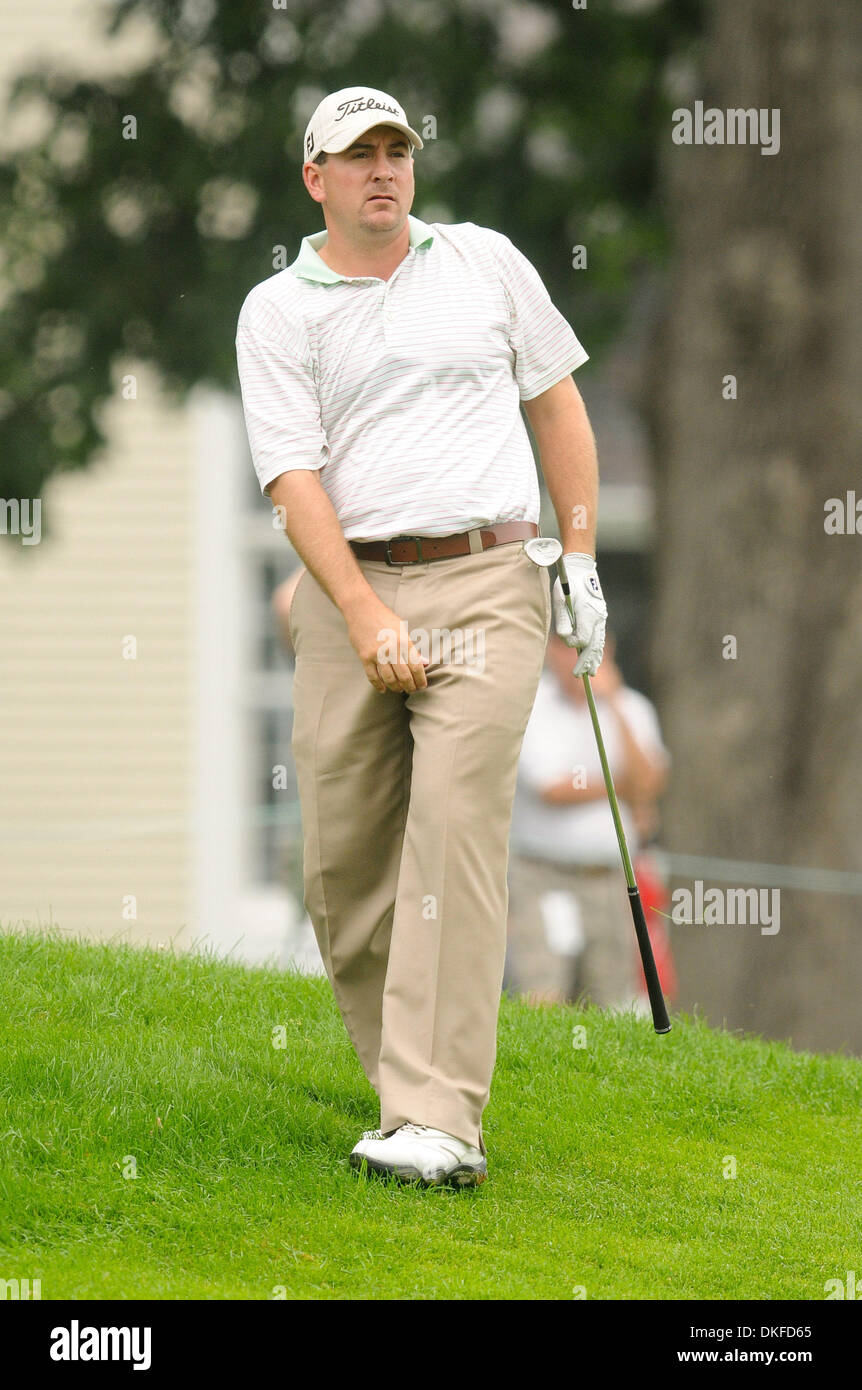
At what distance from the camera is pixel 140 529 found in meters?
14.4

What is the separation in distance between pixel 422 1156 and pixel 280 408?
172 cm

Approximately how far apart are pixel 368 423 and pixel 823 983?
Answer: 222 inches

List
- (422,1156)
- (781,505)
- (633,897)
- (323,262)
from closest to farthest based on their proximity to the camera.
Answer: (422,1156) → (323,262) → (633,897) → (781,505)

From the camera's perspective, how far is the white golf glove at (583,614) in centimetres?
479

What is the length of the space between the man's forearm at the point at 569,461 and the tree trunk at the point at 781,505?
4933 millimetres

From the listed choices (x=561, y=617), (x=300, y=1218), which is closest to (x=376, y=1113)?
(x=300, y=1218)

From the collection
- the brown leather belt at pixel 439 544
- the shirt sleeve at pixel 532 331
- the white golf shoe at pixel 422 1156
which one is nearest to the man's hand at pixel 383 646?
the brown leather belt at pixel 439 544

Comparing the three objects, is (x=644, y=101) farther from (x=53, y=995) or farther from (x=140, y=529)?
(x=53, y=995)

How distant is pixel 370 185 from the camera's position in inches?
183

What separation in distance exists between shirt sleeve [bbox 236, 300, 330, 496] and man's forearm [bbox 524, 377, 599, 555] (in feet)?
1.86

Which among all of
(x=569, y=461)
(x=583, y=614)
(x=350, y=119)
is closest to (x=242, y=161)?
(x=350, y=119)

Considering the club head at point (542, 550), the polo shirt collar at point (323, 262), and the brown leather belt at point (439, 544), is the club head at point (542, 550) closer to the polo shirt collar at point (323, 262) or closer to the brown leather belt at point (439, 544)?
the brown leather belt at point (439, 544)

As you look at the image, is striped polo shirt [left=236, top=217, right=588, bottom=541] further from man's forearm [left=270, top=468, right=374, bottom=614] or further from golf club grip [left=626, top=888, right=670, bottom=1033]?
golf club grip [left=626, top=888, right=670, bottom=1033]

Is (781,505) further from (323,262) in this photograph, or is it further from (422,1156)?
(422,1156)
